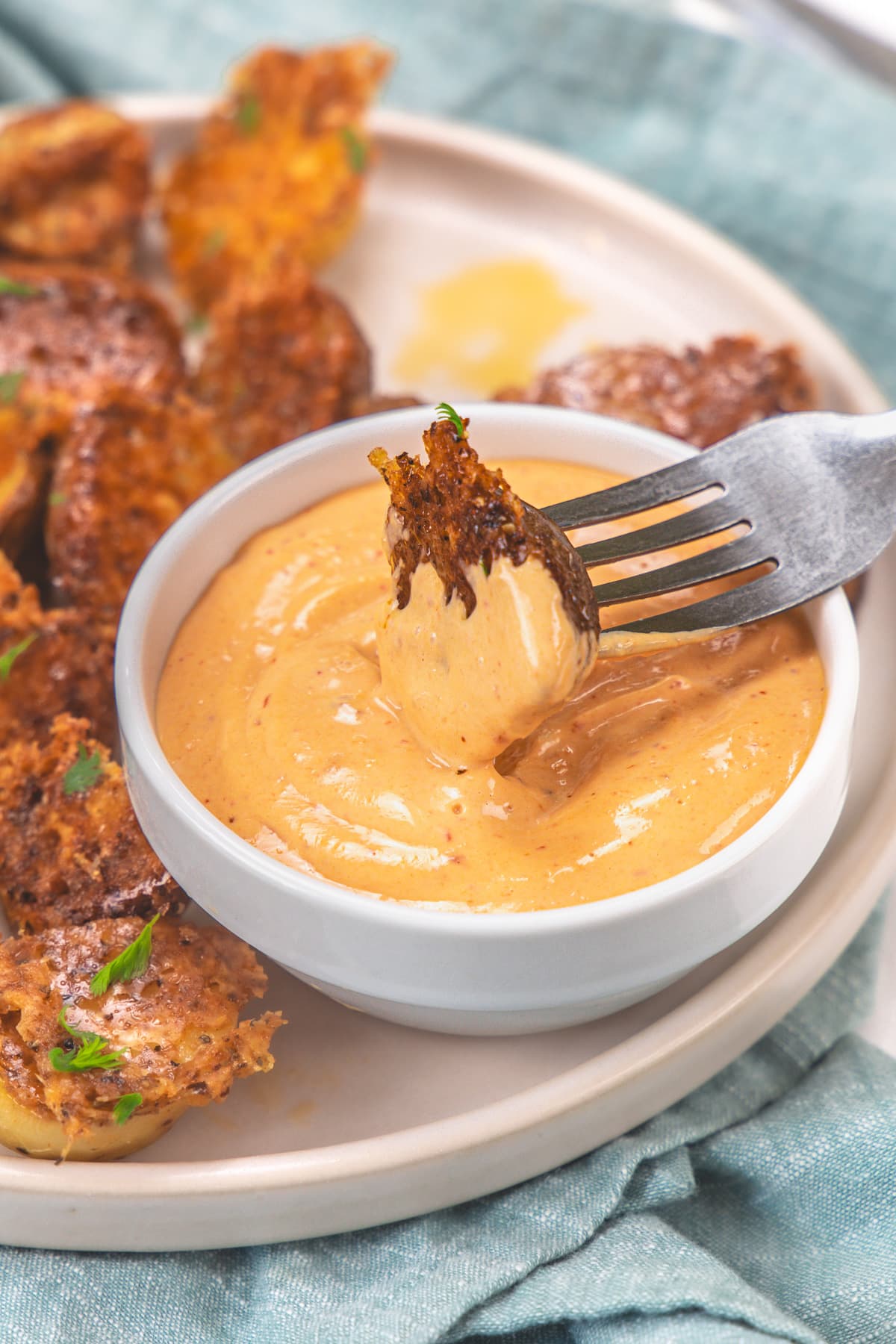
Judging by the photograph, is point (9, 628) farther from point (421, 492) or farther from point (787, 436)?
point (787, 436)

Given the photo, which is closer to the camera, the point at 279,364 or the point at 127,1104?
the point at 127,1104


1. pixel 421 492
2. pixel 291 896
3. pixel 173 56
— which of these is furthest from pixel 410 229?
pixel 291 896

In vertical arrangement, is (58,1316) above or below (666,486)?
below

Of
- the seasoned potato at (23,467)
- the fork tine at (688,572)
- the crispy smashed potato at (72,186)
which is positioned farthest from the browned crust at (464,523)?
the crispy smashed potato at (72,186)

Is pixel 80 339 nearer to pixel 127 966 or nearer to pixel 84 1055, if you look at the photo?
pixel 127 966

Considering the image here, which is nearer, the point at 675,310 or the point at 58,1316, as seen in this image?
the point at 58,1316

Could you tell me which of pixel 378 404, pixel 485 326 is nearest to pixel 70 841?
pixel 378 404
